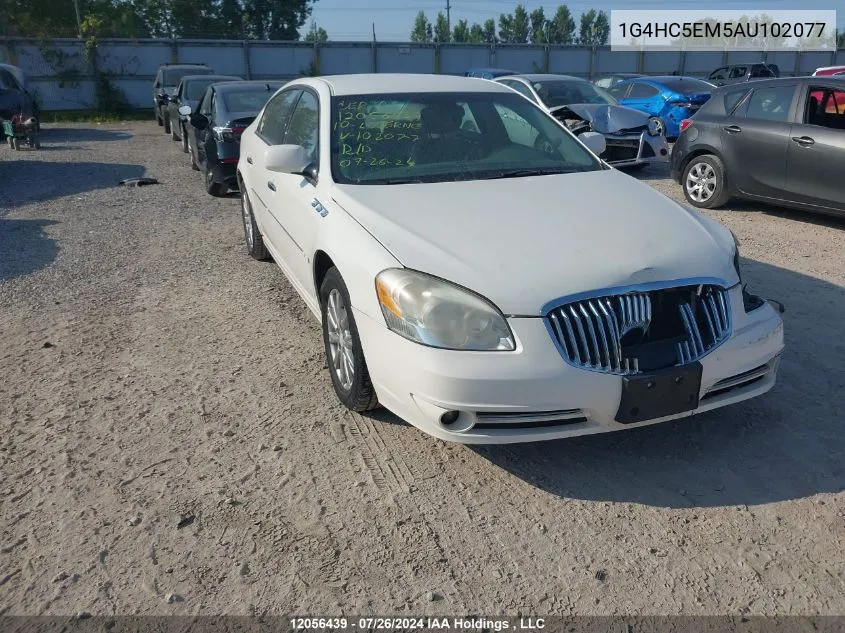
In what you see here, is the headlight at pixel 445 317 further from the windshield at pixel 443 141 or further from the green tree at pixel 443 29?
the green tree at pixel 443 29

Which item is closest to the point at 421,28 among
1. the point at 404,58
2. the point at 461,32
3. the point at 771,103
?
the point at 461,32

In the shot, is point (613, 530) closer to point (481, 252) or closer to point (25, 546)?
point (481, 252)

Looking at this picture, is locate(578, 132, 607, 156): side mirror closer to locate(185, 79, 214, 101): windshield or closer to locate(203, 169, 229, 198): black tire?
locate(203, 169, 229, 198): black tire

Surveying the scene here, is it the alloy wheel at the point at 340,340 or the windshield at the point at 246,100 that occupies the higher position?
the windshield at the point at 246,100

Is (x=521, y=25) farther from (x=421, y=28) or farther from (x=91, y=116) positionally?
(x=91, y=116)

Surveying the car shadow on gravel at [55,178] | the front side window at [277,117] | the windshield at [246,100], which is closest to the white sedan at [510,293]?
the front side window at [277,117]

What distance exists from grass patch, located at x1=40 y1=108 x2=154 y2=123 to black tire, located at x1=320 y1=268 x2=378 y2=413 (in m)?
23.5

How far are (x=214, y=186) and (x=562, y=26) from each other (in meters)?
84.3

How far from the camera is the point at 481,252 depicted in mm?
3084

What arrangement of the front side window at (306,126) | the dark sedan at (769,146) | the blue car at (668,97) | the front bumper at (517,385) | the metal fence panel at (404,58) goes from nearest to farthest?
the front bumper at (517,385), the front side window at (306,126), the dark sedan at (769,146), the blue car at (668,97), the metal fence panel at (404,58)

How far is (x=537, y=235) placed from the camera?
10.6 ft

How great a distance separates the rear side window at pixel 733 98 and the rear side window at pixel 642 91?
308 inches

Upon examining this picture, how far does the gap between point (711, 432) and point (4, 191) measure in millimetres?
10151

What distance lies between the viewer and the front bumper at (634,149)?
10.7 meters
